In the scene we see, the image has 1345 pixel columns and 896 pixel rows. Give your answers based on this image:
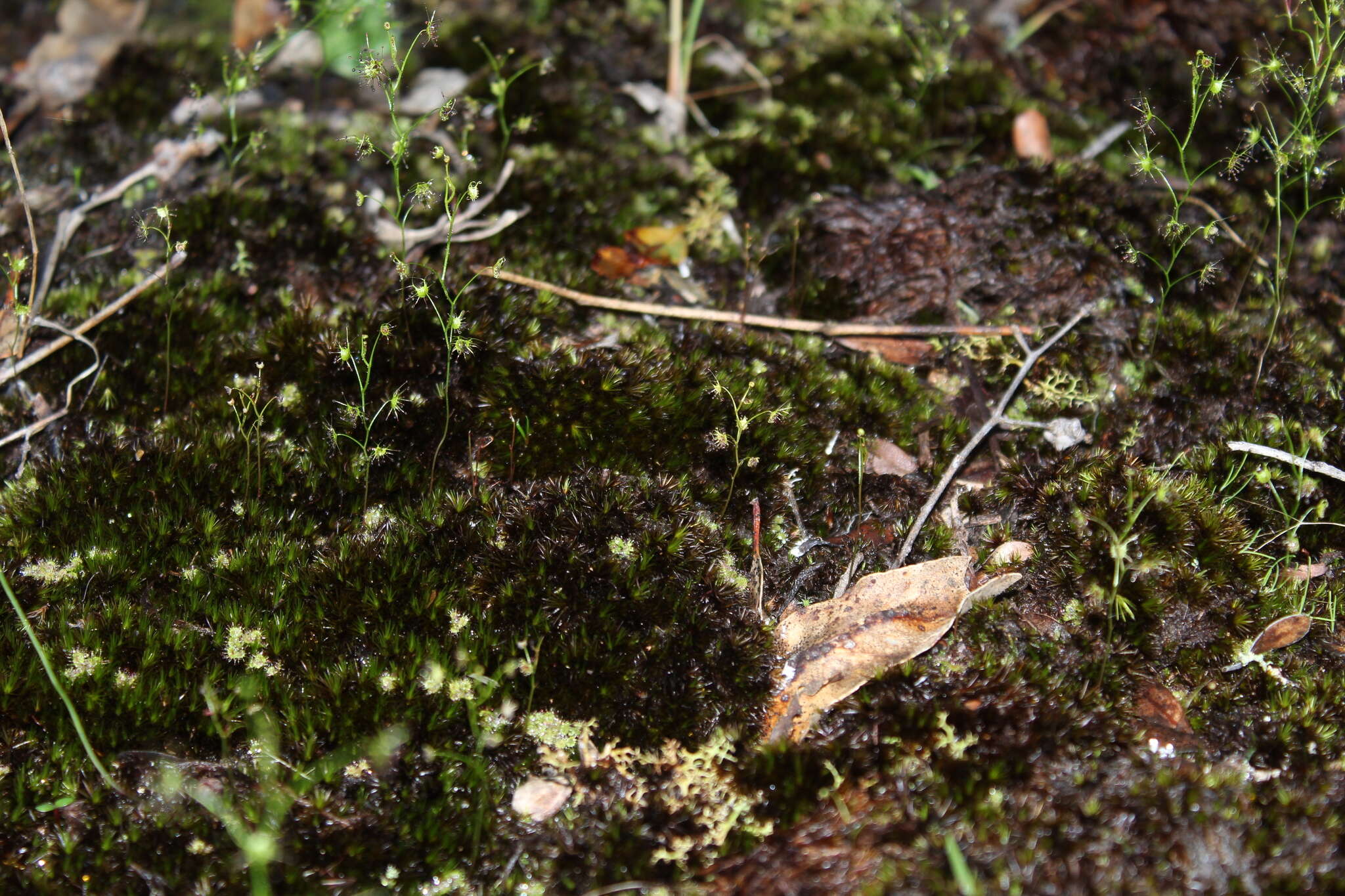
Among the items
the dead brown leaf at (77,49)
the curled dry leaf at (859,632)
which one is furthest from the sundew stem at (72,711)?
the dead brown leaf at (77,49)

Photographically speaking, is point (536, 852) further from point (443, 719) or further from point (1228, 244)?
point (1228, 244)

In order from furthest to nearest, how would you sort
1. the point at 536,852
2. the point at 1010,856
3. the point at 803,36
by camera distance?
the point at 803,36, the point at 536,852, the point at 1010,856

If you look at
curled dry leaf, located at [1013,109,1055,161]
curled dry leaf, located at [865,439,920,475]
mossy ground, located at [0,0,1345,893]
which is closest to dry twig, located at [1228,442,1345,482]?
mossy ground, located at [0,0,1345,893]

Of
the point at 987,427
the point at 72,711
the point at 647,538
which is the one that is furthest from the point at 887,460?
A: the point at 72,711

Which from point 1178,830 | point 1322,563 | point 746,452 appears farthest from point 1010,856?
point 1322,563

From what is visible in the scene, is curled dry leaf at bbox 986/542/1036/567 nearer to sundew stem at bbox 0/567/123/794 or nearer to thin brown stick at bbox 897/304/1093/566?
thin brown stick at bbox 897/304/1093/566

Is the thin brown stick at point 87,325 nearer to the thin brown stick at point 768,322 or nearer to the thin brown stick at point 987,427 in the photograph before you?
the thin brown stick at point 768,322

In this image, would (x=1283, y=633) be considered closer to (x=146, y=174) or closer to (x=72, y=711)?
(x=72, y=711)
